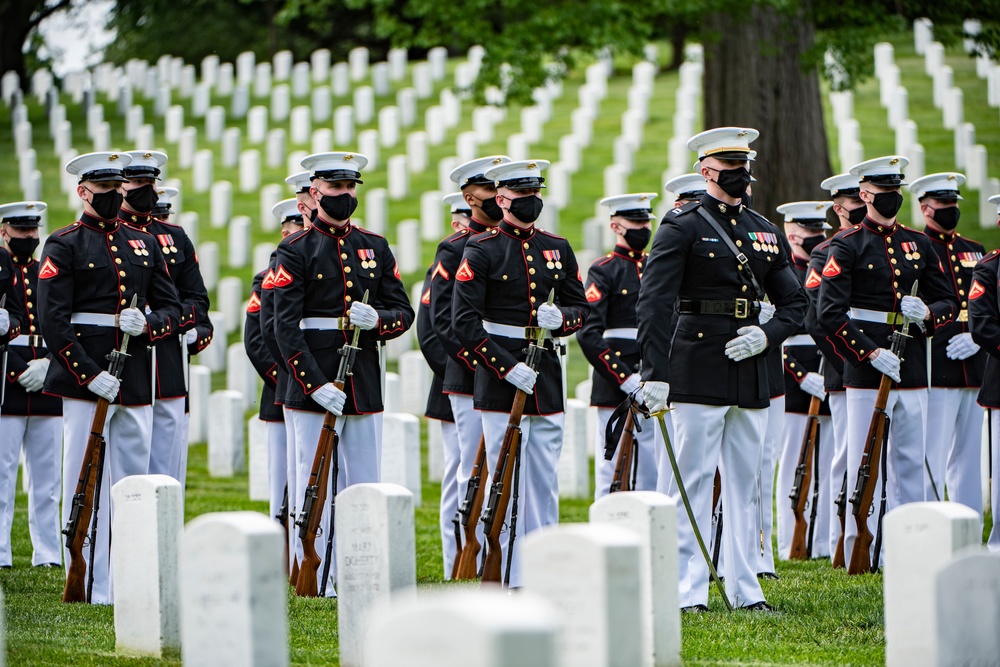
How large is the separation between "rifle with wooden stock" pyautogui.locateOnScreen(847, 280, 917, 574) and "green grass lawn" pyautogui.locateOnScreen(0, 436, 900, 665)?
0.17 meters

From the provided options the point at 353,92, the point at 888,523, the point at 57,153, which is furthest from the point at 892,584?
the point at 353,92

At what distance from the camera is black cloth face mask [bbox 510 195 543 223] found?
8.75 meters

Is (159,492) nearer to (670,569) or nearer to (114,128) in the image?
(670,569)

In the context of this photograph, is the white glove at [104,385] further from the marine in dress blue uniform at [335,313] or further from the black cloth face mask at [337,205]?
the black cloth face mask at [337,205]

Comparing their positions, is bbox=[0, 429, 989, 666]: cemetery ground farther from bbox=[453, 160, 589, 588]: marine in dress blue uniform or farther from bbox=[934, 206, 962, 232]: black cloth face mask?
bbox=[934, 206, 962, 232]: black cloth face mask

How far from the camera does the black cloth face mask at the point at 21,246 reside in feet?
33.7

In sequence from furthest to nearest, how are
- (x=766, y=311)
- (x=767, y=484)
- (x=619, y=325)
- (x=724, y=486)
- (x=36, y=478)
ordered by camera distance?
(x=619, y=325) < (x=36, y=478) < (x=767, y=484) < (x=766, y=311) < (x=724, y=486)

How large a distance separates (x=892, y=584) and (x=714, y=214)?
2833 mm

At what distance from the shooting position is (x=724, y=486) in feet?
25.9

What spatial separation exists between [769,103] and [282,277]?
9819 mm

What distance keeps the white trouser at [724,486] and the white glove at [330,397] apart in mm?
1927

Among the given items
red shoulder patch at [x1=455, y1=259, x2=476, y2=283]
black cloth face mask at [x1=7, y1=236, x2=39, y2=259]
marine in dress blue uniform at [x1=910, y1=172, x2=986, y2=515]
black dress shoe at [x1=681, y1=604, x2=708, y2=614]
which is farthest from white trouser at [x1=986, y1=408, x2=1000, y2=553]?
black cloth face mask at [x1=7, y1=236, x2=39, y2=259]

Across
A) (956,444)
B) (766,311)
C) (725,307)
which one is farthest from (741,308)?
(956,444)

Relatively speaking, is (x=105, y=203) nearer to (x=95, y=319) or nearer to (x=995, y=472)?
(x=95, y=319)
